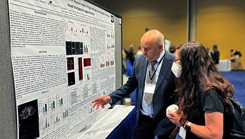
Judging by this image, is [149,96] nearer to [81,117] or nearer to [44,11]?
[81,117]

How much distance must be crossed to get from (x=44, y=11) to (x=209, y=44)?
1204 cm

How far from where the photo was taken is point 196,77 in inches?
47.7

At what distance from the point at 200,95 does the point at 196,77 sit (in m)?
0.10

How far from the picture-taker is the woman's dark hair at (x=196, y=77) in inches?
46.3

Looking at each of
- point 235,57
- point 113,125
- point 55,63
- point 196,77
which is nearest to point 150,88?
point 113,125

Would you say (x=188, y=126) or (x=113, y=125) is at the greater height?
(x=188, y=126)

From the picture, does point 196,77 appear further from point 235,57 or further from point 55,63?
point 235,57

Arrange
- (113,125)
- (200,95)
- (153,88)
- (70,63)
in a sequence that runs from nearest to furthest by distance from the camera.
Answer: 1. (200,95)
2. (70,63)
3. (153,88)
4. (113,125)

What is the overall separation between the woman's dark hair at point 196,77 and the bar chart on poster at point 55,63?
72cm

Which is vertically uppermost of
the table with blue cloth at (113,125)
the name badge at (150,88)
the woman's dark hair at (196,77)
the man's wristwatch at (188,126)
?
the woman's dark hair at (196,77)

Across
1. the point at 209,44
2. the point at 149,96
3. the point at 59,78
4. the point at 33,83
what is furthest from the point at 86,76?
the point at 209,44

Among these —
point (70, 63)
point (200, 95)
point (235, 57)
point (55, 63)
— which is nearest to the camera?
point (200, 95)

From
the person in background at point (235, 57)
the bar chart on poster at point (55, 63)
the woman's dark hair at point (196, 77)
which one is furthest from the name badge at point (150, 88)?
the person in background at point (235, 57)

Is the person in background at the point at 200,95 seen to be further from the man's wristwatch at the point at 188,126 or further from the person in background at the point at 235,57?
the person in background at the point at 235,57
